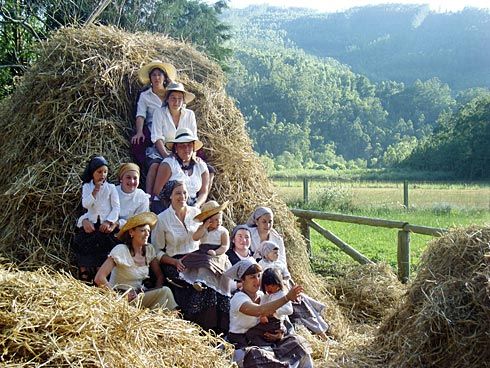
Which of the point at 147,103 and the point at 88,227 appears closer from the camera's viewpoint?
the point at 88,227

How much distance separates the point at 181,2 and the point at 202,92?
75.2ft

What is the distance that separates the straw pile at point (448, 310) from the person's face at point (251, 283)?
4.26 feet

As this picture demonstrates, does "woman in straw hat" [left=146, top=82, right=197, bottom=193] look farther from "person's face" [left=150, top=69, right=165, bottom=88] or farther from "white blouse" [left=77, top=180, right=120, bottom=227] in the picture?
"white blouse" [left=77, top=180, right=120, bottom=227]

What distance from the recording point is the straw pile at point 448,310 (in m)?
5.11

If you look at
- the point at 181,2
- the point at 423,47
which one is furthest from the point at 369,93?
the point at 181,2

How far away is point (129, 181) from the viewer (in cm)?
612

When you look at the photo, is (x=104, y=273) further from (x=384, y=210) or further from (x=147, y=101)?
(x=384, y=210)

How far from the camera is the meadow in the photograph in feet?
42.4

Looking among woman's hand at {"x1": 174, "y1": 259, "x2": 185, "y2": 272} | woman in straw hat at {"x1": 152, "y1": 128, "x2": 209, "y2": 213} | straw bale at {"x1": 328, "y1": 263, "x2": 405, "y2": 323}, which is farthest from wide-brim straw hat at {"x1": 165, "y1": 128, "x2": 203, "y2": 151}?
straw bale at {"x1": 328, "y1": 263, "x2": 405, "y2": 323}

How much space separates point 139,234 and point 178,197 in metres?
0.59

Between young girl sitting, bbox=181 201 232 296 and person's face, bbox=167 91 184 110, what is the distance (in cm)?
147

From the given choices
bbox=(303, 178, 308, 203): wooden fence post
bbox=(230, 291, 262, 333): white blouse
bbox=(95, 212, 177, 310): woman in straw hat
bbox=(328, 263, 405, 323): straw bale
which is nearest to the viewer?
bbox=(230, 291, 262, 333): white blouse

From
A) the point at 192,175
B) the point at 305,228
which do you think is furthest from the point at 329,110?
the point at 192,175

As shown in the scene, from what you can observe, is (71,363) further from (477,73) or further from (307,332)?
(477,73)
